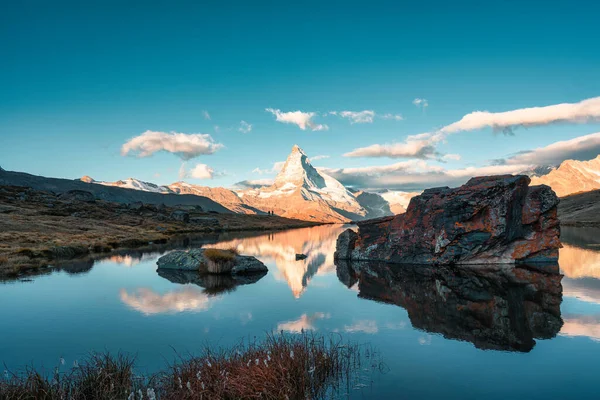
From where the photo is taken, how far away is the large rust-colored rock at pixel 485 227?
1423 inches

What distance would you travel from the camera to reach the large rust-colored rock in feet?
119

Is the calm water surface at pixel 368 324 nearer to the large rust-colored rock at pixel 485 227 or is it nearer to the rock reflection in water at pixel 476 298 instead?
the rock reflection in water at pixel 476 298

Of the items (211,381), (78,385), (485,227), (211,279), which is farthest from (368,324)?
(485,227)

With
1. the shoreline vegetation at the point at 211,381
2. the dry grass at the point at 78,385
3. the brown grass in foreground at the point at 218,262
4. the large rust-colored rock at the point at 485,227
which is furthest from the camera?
the large rust-colored rock at the point at 485,227

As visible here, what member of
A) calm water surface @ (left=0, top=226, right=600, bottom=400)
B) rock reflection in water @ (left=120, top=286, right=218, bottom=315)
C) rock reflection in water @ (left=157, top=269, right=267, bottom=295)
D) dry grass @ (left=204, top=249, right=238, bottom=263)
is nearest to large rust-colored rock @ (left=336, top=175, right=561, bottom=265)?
calm water surface @ (left=0, top=226, right=600, bottom=400)

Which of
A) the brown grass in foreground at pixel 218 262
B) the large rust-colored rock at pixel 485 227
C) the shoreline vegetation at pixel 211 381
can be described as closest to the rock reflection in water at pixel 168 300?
the brown grass in foreground at pixel 218 262

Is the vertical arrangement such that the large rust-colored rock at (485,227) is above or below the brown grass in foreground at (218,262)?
above

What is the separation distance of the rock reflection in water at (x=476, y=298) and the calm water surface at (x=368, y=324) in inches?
4.3

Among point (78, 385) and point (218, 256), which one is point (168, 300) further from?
point (78, 385)

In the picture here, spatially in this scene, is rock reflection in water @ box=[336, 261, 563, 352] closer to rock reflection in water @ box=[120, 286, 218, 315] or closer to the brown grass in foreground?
rock reflection in water @ box=[120, 286, 218, 315]

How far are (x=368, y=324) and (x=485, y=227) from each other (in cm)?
2285

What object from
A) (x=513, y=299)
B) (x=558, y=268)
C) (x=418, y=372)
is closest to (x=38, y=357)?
(x=418, y=372)

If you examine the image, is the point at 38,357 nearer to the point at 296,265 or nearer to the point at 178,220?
the point at 296,265

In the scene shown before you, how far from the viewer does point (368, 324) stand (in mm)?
18031
